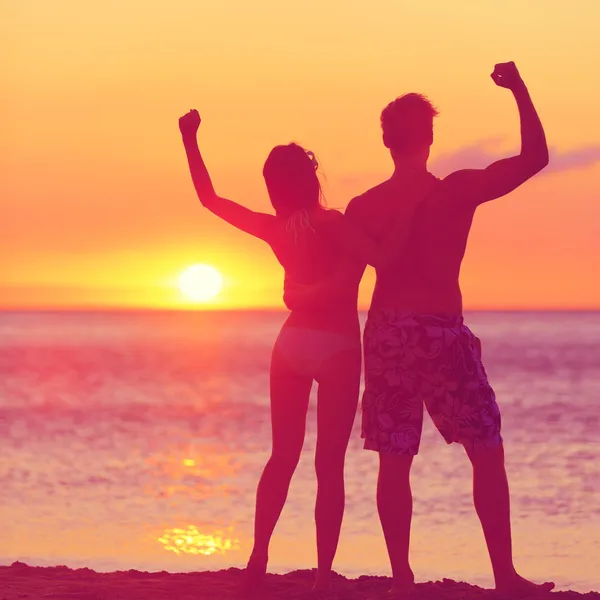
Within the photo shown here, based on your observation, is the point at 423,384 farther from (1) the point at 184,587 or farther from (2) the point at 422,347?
(1) the point at 184,587

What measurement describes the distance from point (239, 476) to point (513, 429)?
671 cm

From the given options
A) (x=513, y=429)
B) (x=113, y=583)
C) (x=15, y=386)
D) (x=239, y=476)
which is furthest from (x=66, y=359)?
(x=113, y=583)

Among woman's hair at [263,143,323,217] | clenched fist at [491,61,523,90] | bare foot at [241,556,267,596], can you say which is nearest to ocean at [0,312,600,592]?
bare foot at [241,556,267,596]

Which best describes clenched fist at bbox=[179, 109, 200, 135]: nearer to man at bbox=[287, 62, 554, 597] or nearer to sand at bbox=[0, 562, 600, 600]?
man at bbox=[287, 62, 554, 597]

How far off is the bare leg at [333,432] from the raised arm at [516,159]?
983 mm

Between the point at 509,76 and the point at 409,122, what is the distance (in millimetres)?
508

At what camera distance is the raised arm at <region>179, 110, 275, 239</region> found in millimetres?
6230

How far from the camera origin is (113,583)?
679 centimetres

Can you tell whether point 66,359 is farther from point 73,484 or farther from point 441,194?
point 441,194

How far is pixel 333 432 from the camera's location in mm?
6016

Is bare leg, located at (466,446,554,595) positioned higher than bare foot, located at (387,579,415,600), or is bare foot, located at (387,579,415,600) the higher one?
bare leg, located at (466,446,554,595)

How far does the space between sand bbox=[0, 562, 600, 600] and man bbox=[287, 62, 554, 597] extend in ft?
1.09

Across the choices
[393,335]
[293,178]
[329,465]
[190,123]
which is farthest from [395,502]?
[190,123]

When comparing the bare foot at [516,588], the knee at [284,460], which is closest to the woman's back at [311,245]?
the knee at [284,460]
